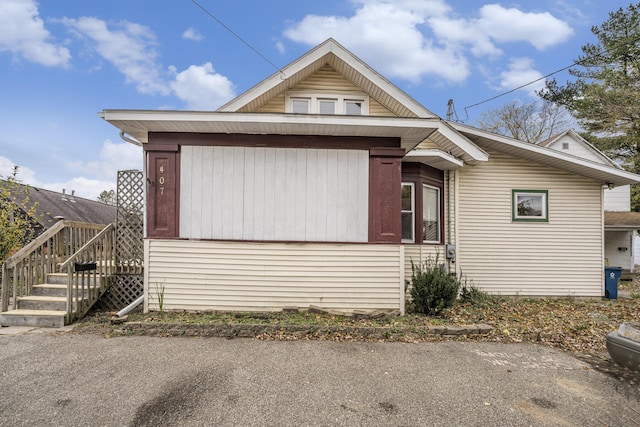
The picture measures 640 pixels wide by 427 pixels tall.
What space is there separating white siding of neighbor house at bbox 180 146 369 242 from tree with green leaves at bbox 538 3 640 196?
745 inches

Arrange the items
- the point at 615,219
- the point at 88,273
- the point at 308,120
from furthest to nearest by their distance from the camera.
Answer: the point at 615,219
the point at 88,273
the point at 308,120

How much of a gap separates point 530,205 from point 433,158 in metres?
3.21

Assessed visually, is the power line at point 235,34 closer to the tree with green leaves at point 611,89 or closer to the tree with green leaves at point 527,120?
the tree with green leaves at point 611,89

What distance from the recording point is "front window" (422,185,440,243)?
7074 millimetres

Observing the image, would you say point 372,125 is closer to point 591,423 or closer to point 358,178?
point 358,178

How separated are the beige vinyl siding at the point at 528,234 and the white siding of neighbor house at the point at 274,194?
3.52 m

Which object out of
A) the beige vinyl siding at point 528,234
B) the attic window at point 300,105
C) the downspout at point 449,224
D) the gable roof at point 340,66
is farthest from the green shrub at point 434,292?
the attic window at point 300,105

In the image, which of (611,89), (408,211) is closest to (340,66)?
(408,211)

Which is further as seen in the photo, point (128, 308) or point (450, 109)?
point (450, 109)

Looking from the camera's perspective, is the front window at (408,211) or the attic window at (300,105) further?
the attic window at (300,105)

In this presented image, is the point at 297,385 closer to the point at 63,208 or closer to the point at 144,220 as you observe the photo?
the point at 144,220

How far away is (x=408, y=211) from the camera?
685 centimetres

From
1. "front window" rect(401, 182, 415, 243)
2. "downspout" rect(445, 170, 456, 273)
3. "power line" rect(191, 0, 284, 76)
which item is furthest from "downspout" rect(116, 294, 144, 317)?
"downspout" rect(445, 170, 456, 273)

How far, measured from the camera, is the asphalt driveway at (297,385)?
2.70m
